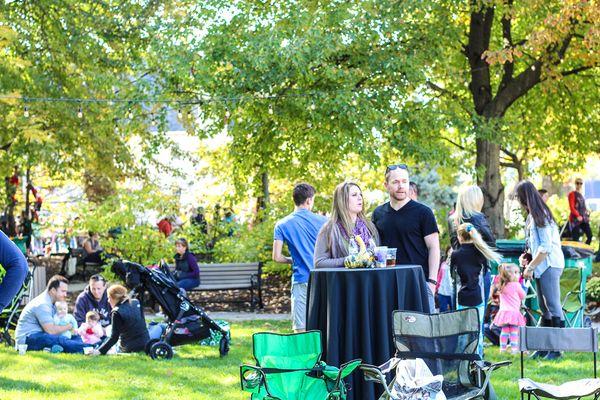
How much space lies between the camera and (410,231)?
25.0ft

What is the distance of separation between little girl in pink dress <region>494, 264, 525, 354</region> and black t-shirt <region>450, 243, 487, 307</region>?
6.16 feet

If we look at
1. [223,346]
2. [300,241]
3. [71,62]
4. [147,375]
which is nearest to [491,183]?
[71,62]

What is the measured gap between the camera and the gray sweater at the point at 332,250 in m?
7.27

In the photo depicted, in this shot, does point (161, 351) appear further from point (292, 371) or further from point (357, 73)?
point (357, 73)

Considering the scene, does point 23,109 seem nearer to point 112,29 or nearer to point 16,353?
point 112,29

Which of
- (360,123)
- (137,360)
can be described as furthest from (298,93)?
(137,360)

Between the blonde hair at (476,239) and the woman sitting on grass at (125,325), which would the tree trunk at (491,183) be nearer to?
the woman sitting on grass at (125,325)

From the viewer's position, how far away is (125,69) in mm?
18422

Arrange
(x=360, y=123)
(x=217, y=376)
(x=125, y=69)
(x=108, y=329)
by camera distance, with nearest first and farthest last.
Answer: (x=217, y=376) < (x=108, y=329) < (x=360, y=123) < (x=125, y=69)

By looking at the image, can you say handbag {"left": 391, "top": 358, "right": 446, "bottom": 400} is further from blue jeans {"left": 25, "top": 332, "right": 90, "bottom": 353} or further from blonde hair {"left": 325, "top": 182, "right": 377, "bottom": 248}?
blue jeans {"left": 25, "top": 332, "right": 90, "bottom": 353}

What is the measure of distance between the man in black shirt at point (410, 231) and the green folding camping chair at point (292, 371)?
4.94ft

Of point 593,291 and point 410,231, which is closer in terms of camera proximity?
point 410,231

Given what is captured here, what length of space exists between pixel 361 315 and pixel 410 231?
3.55ft

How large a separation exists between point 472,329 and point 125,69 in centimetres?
1334
